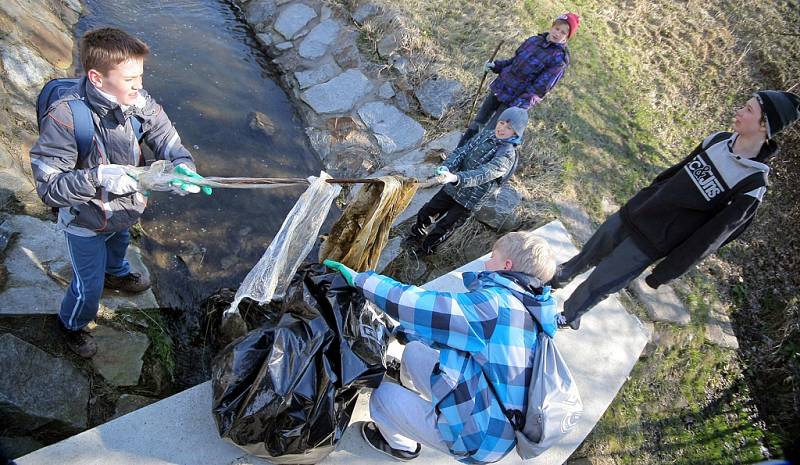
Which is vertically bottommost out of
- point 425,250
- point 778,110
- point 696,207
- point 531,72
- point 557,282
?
point 425,250

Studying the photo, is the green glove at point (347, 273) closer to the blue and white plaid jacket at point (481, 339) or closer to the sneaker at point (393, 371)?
the blue and white plaid jacket at point (481, 339)

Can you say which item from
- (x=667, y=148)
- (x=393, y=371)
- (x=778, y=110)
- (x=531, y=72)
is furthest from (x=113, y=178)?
(x=667, y=148)

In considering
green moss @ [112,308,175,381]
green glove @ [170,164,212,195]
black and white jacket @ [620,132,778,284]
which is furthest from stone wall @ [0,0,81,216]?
black and white jacket @ [620,132,778,284]

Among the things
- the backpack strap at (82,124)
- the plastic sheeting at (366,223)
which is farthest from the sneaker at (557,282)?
the backpack strap at (82,124)

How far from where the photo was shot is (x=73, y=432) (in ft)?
7.89

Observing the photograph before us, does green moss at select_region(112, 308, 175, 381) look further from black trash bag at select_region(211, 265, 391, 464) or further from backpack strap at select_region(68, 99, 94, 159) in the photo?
backpack strap at select_region(68, 99, 94, 159)

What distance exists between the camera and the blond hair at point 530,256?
1941 millimetres

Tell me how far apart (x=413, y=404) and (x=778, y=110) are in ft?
7.94

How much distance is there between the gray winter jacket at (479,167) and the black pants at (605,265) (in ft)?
2.64

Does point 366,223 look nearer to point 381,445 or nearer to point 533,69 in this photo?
point 381,445

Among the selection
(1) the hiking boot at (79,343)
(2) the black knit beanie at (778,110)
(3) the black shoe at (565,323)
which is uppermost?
(2) the black knit beanie at (778,110)

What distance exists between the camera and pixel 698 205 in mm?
2627

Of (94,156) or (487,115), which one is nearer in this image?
(94,156)

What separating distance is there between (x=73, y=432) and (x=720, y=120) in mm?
7391
